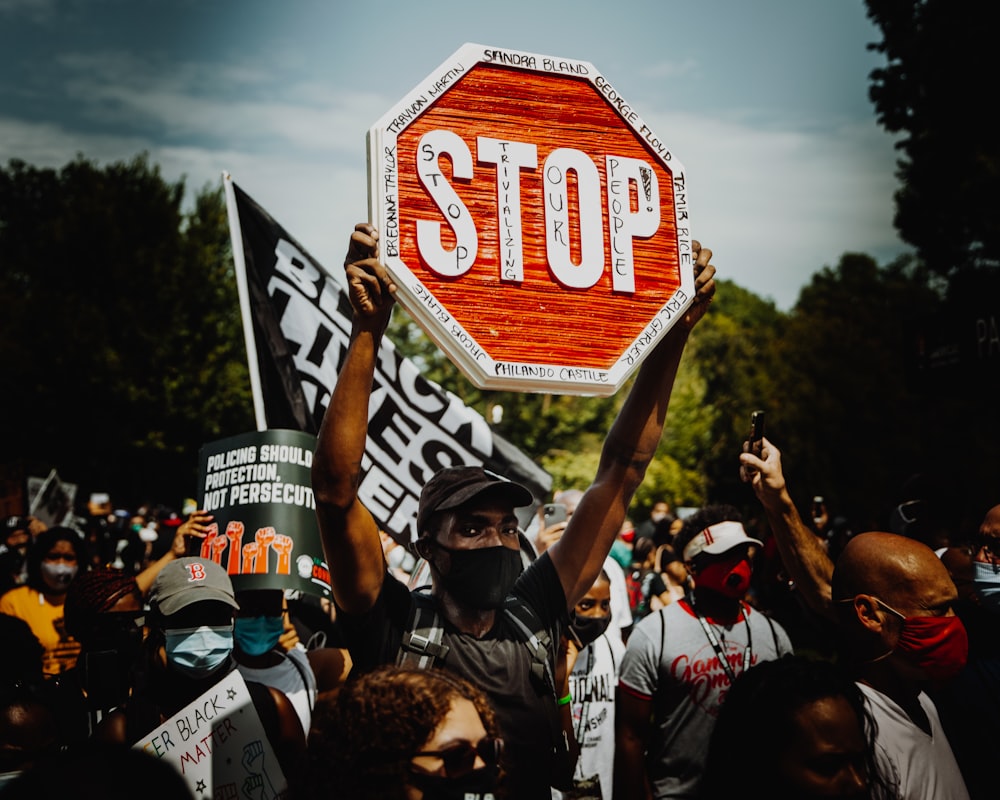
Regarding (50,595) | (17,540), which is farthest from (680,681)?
(17,540)

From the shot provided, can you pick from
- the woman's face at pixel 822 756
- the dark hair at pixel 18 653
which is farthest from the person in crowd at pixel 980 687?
the dark hair at pixel 18 653

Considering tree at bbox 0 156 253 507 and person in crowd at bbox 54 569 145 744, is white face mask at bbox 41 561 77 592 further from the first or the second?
tree at bbox 0 156 253 507

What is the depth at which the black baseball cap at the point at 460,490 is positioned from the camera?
2.86m

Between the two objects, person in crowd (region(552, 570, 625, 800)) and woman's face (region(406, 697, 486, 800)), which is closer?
woman's face (region(406, 697, 486, 800))

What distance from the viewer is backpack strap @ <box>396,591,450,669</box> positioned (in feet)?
8.58

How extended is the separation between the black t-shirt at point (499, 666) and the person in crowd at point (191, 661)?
70 centimetres

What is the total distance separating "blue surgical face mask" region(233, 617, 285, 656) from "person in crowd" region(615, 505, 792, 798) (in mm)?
1563

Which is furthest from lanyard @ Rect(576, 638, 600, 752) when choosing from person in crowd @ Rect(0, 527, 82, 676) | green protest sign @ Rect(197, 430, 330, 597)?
person in crowd @ Rect(0, 527, 82, 676)

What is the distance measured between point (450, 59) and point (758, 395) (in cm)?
3352

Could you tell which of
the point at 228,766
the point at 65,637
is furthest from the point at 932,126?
the point at 228,766

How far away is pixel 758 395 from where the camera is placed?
114ft

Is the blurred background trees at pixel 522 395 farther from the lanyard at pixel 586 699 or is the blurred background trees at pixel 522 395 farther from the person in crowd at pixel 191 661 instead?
the person in crowd at pixel 191 661

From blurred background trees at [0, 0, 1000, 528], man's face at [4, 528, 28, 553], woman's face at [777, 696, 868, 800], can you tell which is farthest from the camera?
blurred background trees at [0, 0, 1000, 528]

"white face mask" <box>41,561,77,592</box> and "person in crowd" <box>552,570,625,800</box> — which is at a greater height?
"white face mask" <box>41,561,77,592</box>
